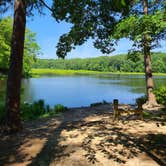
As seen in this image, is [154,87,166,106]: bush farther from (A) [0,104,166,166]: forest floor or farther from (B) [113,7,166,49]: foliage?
(B) [113,7,166,49]: foliage

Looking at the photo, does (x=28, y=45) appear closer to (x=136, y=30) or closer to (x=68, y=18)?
(x=68, y=18)

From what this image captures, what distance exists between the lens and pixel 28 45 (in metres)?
60.6

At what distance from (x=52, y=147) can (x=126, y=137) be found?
7.65 feet

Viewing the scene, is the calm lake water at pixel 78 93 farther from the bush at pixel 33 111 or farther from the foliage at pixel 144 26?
the foliage at pixel 144 26

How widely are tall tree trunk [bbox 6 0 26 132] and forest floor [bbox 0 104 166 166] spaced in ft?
2.06

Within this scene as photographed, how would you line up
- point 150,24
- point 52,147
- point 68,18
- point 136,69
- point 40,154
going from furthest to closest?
1. point 136,69
2. point 68,18
3. point 52,147
4. point 40,154
5. point 150,24

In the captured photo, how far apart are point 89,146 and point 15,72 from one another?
3.89m

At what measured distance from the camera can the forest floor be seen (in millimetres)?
6602

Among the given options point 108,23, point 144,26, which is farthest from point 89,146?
point 108,23

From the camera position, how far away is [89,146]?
7.49 m

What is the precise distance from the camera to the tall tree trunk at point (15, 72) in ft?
31.1

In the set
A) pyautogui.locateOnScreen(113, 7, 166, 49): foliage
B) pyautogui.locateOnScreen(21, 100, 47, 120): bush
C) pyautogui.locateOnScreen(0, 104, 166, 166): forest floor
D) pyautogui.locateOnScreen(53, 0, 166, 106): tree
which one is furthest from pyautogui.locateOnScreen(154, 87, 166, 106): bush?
pyautogui.locateOnScreen(113, 7, 166, 49): foliage

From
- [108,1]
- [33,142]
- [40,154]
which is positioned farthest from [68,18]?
[40,154]

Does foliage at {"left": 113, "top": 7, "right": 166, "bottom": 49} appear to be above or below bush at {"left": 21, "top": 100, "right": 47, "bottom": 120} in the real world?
above
